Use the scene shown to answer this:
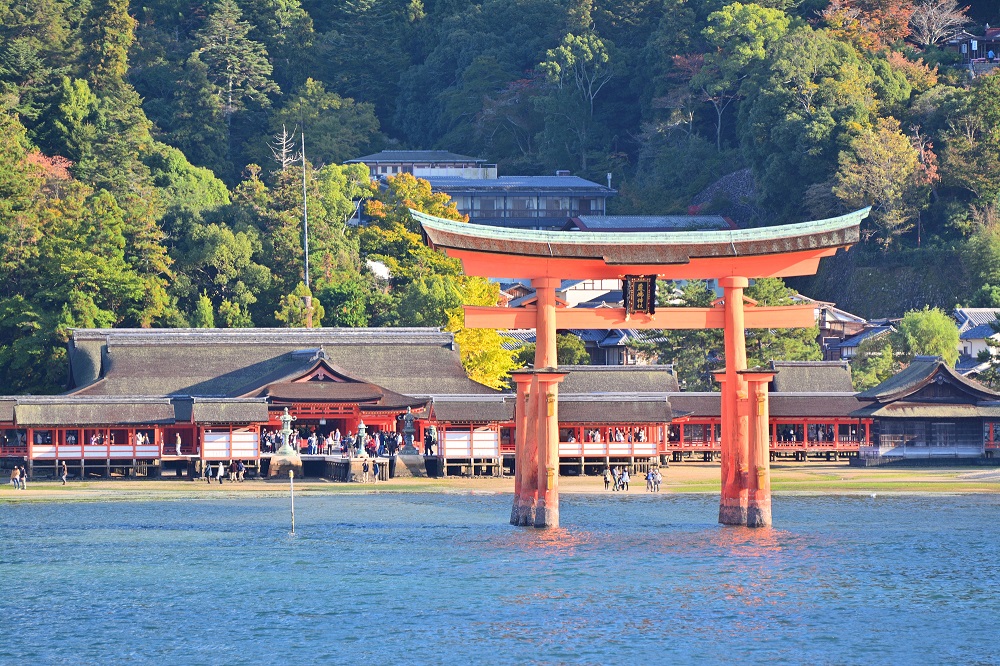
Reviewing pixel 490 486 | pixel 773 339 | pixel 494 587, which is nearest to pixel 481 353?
pixel 773 339

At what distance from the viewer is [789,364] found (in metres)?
73.9

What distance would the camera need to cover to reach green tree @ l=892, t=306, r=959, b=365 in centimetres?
8144

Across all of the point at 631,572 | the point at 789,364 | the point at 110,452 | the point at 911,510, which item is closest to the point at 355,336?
the point at 110,452

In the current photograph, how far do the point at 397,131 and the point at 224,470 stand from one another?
6778 centimetres

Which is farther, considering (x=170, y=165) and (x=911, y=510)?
(x=170, y=165)

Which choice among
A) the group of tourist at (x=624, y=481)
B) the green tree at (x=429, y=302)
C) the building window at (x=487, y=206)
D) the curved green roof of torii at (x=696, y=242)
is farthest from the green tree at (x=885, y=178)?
the curved green roof of torii at (x=696, y=242)

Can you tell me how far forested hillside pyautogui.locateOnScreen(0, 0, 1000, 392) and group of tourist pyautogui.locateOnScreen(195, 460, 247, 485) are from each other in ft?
44.9

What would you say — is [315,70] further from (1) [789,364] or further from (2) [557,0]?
(1) [789,364]

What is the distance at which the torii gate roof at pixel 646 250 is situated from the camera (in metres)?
43.1

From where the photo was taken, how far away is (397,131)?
128375 mm

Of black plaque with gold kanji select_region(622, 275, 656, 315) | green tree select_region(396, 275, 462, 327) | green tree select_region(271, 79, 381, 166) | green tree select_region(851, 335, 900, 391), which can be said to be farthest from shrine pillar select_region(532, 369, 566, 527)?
green tree select_region(271, 79, 381, 166)

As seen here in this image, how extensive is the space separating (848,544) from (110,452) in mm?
30949

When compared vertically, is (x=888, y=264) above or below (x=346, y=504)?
above

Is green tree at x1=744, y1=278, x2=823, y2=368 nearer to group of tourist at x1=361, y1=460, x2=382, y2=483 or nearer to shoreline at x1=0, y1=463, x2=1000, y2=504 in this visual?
shoreline at x1=0, y1=463, x2=1000, y2=504
